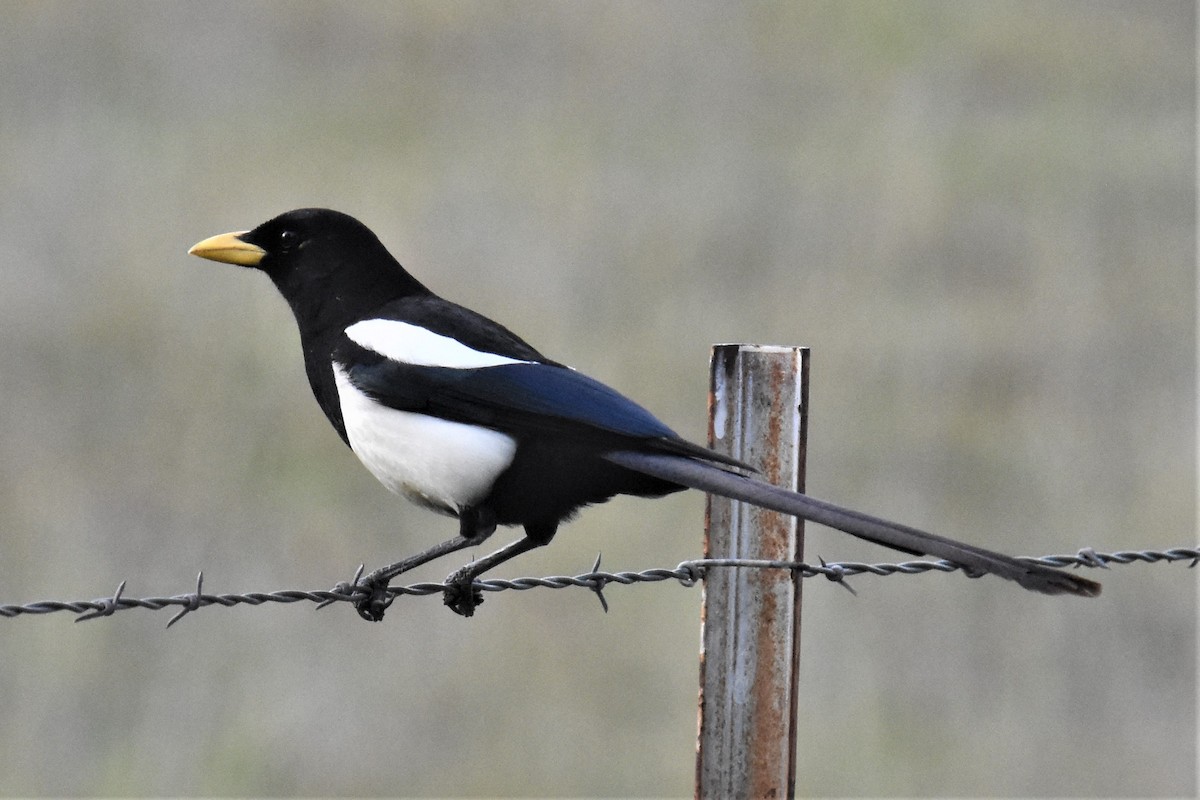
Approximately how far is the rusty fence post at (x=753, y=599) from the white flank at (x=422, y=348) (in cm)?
71

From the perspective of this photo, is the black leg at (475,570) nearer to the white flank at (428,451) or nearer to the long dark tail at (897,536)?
the white flank at (428,451)

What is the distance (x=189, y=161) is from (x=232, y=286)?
1.56 meters

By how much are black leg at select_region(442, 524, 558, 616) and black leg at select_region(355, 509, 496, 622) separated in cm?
5

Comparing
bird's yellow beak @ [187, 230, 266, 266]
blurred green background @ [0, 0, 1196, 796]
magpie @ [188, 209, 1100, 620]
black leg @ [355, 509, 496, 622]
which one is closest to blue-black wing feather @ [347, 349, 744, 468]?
magpie @ [188, 209, 1100, 620]

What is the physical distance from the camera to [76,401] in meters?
8.27

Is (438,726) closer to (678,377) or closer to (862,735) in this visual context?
(862,735)

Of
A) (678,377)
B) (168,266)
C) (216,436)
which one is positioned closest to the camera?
(216,436)

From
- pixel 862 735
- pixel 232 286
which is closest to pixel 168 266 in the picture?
pixel 232 286

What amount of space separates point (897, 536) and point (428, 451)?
1.10 m

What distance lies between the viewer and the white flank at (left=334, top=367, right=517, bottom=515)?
3.19 m

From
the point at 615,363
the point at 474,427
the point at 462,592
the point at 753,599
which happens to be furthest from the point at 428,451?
the point at 615,363

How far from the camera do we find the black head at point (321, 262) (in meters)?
3.58

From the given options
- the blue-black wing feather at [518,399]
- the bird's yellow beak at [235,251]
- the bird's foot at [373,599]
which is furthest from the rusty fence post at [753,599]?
the bird's yellow beak at [235,251]

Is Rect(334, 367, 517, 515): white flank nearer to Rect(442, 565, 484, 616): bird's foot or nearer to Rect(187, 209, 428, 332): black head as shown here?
Rect(442, 565, 484, 616): bird's foot
